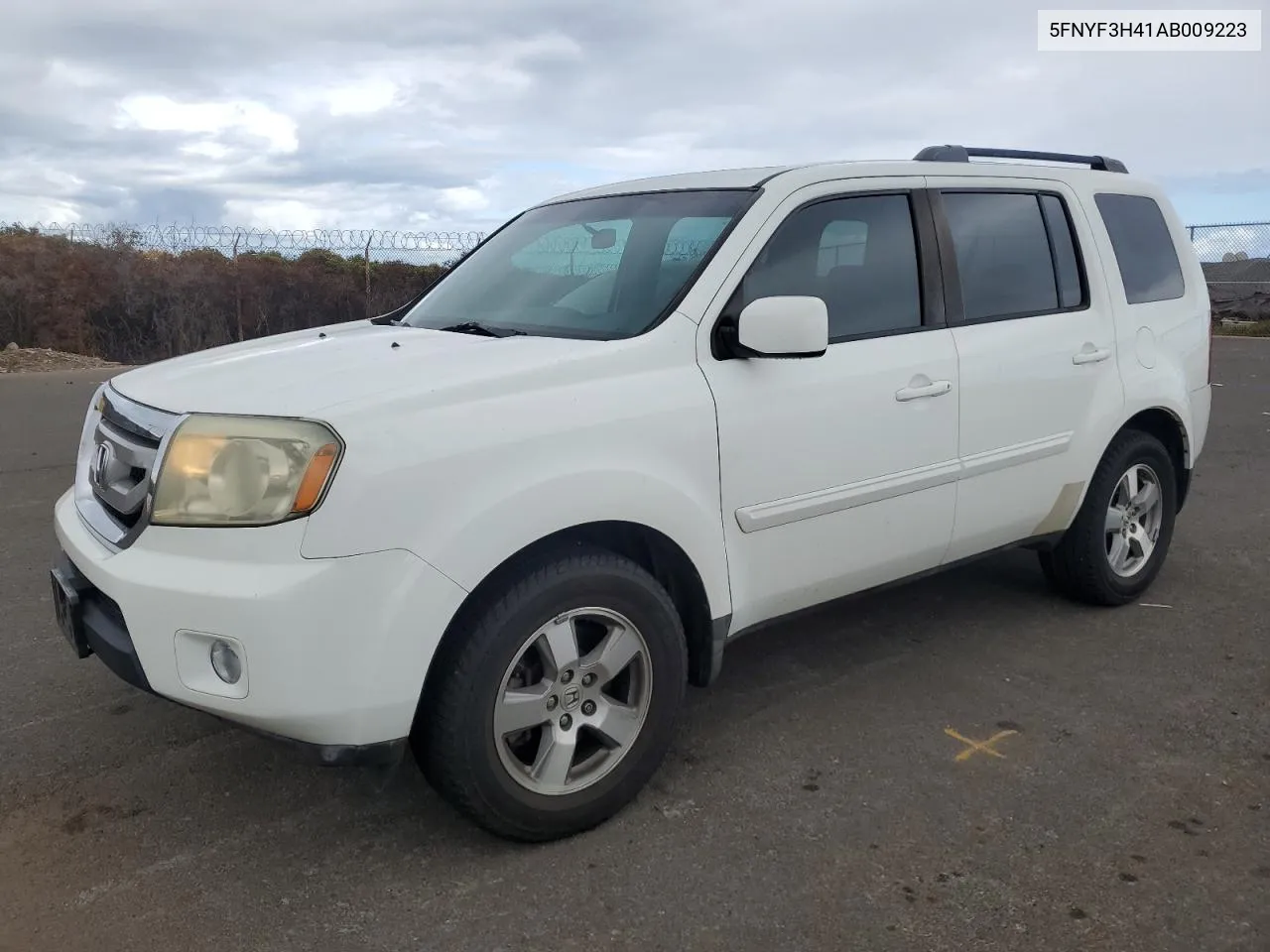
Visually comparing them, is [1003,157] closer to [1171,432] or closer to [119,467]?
[1171,432]

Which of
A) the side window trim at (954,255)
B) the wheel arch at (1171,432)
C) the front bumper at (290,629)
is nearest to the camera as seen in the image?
the front bumper at (290,629)

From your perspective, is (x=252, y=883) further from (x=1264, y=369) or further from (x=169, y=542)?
(x=1264, y=369)

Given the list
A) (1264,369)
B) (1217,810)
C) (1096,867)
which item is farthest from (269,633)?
(1264,369)

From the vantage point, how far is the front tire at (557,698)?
8.71 ft

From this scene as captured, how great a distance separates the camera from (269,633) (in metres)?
2.44

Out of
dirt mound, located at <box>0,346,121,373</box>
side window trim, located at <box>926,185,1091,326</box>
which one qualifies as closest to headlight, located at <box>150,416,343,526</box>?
side window trim, located at <box>926,185,1091,326</box>

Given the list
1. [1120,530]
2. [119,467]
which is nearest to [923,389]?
[1120,530]

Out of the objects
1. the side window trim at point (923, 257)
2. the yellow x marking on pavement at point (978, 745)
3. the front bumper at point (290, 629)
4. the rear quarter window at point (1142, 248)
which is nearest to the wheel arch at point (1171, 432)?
the rear quarter window at point (1142, 248)

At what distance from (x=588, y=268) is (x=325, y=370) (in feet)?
3.68

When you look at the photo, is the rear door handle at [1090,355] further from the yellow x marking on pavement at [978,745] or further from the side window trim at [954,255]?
the yellow x marking on pavement at [978,745]

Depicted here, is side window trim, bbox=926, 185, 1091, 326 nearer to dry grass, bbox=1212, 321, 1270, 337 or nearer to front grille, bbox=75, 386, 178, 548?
front grille, bbox=75, 386, 178, 548

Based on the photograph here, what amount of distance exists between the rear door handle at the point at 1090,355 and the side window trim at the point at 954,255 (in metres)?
0.16

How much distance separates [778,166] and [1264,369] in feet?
42.7

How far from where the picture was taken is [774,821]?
3.01m
